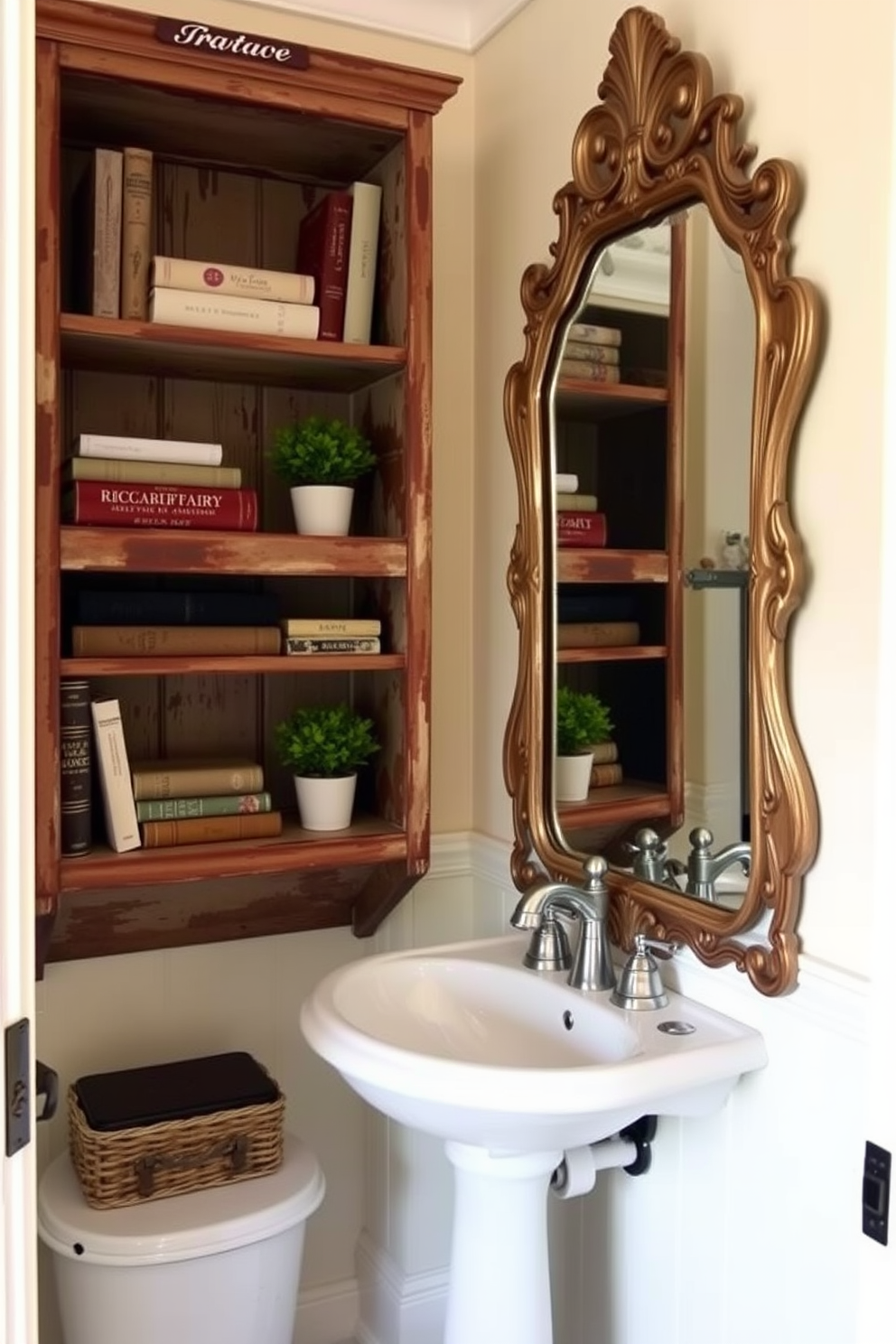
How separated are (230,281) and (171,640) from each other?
0.56 metres

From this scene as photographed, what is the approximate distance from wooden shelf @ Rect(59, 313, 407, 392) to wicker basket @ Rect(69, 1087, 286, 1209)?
119 cm

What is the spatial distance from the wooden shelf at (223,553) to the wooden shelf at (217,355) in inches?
11.1

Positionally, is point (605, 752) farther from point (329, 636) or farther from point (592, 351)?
point (592, 351)

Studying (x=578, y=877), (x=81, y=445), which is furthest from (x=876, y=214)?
(x=81, y=445)

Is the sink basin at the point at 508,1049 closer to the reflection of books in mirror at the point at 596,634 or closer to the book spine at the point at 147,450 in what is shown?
the reflection of books in mirror at the point at 596,634

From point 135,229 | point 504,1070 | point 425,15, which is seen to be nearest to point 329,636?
point 135,229

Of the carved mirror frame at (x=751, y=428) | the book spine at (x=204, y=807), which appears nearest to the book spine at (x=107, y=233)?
the carved mirror frame at (x=751, y=428)

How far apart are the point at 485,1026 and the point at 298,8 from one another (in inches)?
67.8

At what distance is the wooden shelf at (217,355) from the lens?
1.78 m

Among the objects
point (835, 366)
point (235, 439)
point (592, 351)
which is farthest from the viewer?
point (235, 439)

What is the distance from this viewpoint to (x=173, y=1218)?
1.84 meters

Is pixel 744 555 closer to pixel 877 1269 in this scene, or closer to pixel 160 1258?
pixel 877 1269

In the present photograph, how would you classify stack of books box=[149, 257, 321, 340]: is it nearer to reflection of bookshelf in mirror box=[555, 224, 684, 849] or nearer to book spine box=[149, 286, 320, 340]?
book spine box=[149, 286, 320, 340]

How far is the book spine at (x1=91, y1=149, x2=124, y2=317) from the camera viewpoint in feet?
5.90
